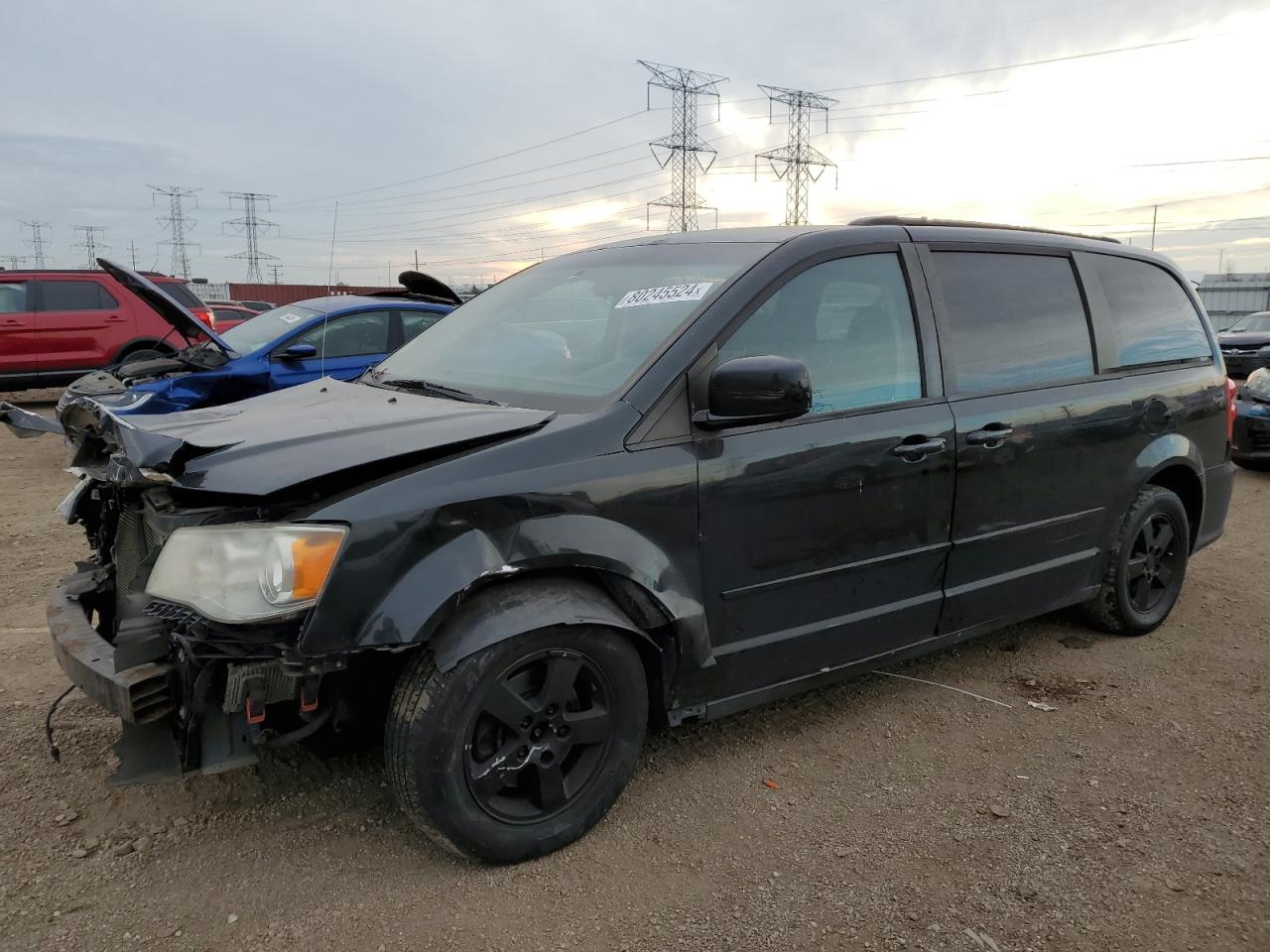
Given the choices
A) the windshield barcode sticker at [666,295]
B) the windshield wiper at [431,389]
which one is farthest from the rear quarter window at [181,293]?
the windshield barcode sticker at [666,295]

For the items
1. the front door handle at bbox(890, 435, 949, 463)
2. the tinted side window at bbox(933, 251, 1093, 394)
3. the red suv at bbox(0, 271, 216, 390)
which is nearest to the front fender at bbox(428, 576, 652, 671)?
the front door handle at bbox(890, 435, 949, 463)

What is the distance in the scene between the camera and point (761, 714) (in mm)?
3334

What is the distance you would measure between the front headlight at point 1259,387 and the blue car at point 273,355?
7.21m

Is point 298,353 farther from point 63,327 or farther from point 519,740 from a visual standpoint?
point 63,327

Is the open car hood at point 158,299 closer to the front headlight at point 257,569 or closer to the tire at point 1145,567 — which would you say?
the front headlight at point 257,569

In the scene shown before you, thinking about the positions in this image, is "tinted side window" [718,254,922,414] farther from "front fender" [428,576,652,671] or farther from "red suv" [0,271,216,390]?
"red suv" [0,271,216,390]

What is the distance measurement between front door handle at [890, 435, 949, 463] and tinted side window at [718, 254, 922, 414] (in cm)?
16

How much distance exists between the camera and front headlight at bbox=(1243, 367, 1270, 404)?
7.96 meters

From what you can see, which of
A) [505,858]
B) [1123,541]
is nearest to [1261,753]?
[1123,541]

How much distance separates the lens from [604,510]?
94.7 inches

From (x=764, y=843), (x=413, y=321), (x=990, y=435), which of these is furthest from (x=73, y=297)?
(x=764, y=843)

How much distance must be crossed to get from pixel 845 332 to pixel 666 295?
632mm

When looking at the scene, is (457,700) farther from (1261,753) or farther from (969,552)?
(1261,753)

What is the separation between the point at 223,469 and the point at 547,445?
0.81 m
